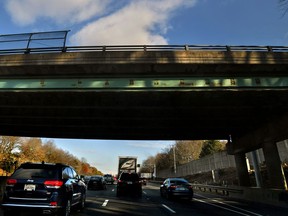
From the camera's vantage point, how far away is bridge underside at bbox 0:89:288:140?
13.8m

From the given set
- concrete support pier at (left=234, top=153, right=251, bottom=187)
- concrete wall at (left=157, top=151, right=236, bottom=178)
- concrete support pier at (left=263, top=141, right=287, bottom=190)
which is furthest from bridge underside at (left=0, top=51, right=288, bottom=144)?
concrete wall at (left=157, top=151, right=236, bottom=178)

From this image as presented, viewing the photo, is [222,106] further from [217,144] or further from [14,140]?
[217,144]

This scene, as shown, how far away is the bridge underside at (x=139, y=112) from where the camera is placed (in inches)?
542

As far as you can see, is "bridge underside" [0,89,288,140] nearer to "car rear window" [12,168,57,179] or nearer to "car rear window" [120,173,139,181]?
"car rear window" [120,173,139,181]

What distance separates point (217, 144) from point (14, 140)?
54.7 metres

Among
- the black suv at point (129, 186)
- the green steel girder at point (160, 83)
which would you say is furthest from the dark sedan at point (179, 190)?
the green steel girder at point (160, 83)

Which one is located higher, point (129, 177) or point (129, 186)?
point (129, 177)

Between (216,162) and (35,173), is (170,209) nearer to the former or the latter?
(35,173)

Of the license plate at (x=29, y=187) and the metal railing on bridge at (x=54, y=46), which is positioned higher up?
the metal railing on bridge at (x=54, y=46)

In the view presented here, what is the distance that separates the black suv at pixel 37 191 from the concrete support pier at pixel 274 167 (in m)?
15.0

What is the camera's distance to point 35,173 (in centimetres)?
845

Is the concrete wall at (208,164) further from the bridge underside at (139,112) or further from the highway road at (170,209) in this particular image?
the highway road at (170,209)

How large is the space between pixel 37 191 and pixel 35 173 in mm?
610

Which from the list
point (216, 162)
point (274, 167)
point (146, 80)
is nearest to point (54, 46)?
point (146, 80)
